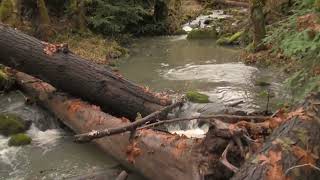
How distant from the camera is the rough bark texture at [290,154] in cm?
491

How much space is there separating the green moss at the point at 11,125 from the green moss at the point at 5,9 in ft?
29.0

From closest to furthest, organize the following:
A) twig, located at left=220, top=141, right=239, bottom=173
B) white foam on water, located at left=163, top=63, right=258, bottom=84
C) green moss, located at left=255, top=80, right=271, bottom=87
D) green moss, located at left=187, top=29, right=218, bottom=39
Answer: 1. twig, located at left=220, top=141, right=239, bottom=173
2. green moss, located at left=255, top=80, right=271, bottom=87
3. white foam on water, located at left=163, top=63, right=258, bottom=84
4. green moss, located at left=187, top=29, right=218, bottom=39

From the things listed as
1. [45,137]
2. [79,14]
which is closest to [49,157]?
[45,137]

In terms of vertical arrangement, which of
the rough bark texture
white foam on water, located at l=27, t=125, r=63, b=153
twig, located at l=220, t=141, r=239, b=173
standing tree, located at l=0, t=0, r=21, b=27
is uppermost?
the rough bark texture

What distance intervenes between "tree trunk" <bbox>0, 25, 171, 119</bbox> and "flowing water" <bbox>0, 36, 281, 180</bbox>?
869mm

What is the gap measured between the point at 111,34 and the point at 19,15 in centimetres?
432

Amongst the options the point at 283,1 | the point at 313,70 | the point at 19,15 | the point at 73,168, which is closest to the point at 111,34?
the point at 19,15

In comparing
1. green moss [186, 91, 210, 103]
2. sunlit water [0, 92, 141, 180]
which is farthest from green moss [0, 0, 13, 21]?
green moss [186, 91, 210, 103]

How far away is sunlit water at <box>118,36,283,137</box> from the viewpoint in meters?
10.9

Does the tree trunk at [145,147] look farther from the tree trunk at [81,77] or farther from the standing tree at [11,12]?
the standing tree at [11,12]

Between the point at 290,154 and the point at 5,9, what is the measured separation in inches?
613

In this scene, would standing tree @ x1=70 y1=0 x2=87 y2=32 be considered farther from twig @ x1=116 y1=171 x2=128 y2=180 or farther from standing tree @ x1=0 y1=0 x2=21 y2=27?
twig @ x1=116 y1=171 x2=128 y2=180

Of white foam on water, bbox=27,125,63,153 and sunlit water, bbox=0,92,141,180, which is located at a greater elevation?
sunlit water, bbox=0,92,141,180

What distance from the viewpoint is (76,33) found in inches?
814
